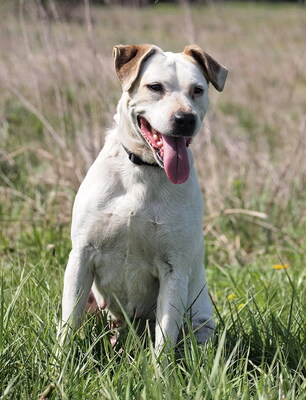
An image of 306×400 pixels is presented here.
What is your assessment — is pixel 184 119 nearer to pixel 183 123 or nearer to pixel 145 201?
pixel 183 123

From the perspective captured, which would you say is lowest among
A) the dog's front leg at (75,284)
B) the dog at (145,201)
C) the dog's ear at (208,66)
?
the dog's front leg at (75,284)

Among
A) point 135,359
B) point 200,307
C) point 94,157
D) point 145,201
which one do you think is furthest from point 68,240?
point 135,359

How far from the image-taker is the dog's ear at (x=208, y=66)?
322 centimetres

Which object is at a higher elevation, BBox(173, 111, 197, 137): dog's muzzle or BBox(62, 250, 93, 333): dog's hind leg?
BBox(173, 111, 197, 137): dog's muzzle

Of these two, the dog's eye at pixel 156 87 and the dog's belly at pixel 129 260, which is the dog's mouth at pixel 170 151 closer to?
the dog's eye at pixel 156 87

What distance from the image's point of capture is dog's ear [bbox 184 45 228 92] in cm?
322

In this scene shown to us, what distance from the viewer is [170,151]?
297 cm

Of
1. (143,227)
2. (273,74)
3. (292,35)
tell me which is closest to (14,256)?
(143,227)

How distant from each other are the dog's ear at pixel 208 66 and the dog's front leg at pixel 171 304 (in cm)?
90

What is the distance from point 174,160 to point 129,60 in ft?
1.73

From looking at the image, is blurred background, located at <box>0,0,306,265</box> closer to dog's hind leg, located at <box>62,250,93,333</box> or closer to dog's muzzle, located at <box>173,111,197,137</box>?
dog's hind leg, located at <box>62,250,93,333</box>

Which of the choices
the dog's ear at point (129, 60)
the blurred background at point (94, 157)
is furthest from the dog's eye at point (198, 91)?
the blurred background at point (94, 157)


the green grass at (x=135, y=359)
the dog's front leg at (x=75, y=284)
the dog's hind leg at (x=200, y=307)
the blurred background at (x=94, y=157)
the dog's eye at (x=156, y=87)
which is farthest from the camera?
the blurred background at (x=94, y=157)

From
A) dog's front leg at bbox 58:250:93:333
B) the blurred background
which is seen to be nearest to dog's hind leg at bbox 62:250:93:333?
dog's front leg at bbox 58:250:93:333
